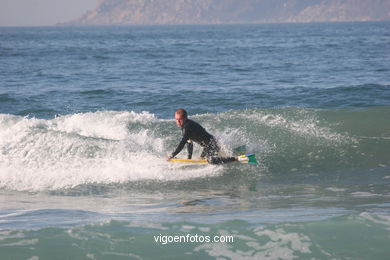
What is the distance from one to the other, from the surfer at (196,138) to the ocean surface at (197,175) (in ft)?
0.93

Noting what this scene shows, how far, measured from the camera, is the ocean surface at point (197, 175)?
5.97 m

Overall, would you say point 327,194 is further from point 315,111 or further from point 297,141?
point 315,111

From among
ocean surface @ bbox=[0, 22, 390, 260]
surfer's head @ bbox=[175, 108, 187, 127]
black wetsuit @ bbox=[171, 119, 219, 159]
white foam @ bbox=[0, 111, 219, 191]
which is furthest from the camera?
white foam @ bbox=[0, 111, 219, 191]

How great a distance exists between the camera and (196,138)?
10.3 meters

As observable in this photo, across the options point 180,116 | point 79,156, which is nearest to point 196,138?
point 180,116

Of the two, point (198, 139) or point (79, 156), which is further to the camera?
point (79, 156)

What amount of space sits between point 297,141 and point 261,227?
6.63m

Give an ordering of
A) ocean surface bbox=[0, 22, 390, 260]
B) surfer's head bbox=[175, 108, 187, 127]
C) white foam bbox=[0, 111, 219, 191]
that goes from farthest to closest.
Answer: white foam bbox=[0, 111, 219, 191], surfer's head bbox=[175, 108, 187, 127], ocean surface bbox=[0, 22, 390, 260]

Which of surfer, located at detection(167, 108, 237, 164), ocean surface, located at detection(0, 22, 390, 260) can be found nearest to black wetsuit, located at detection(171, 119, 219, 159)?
surfer, located at detection(167, 108, 237, 164)

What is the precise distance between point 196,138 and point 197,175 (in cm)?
73

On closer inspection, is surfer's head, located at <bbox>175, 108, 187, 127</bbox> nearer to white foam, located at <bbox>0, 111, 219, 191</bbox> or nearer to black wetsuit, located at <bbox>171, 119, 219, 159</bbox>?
black wetsuit, located at <bbox>171, 119, 219, 159</bbox>

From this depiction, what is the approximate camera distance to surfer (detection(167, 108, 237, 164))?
392 inches

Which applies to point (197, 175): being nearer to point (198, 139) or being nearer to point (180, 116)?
point (198, 139)

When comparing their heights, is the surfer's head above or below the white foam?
Answer: above
